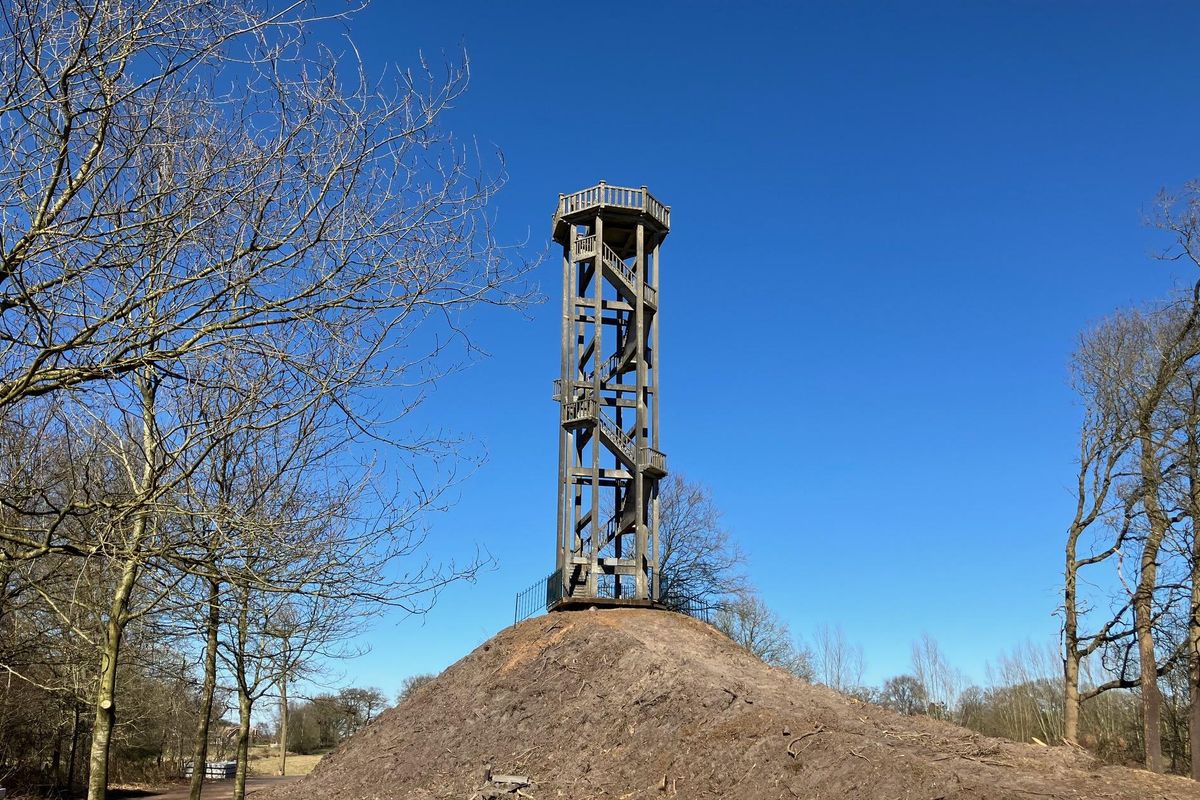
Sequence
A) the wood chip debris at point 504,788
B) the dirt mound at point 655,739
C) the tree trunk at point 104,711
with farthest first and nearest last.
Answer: the wood chip debris at point 504,788, the dirt mound at point 655,739, the tree trunk at point 104,711

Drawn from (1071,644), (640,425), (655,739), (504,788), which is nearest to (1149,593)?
(1071,644)

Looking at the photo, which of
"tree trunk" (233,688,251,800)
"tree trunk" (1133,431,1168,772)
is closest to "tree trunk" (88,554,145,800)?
"tree trunk" (233,688,251,800)

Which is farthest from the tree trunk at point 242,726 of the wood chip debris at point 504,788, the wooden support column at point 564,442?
the wooden support column at point 564,442

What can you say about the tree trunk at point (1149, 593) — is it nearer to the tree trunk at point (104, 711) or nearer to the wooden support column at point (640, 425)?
the wooden support column at point (640, 425)

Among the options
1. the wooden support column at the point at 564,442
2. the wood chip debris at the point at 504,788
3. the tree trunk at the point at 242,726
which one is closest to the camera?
the wood chip debris at the point at 504,788

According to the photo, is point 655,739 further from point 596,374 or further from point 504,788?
point 596,374

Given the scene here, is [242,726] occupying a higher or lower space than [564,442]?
lower

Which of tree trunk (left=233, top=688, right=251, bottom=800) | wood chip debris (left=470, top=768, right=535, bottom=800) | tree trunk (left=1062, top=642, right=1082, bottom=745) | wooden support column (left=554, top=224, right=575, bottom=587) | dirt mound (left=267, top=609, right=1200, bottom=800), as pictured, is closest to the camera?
dirt mound (left=267, top=609, right=1200, bottom=800)

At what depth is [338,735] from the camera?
192ft

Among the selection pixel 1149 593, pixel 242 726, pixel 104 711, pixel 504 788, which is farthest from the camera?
pixel 1149 593

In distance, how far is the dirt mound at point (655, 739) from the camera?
1231 centimetres

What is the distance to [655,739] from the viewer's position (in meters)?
16.2

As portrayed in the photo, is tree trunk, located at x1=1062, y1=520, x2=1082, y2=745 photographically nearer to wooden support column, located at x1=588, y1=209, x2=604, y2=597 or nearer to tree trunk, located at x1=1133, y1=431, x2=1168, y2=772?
tree trunk, located at x1=1133, y1=431, x2=1168, y2=772

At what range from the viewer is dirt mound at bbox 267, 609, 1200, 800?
40.4 feet
